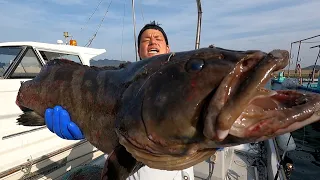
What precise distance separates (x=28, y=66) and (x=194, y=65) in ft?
19.1

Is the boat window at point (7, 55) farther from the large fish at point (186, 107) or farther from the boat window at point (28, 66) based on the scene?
the large fish at point (186, 107)

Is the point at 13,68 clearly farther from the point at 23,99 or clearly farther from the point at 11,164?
the point at 23,99

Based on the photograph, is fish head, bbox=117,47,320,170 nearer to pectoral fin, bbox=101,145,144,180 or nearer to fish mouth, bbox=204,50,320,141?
fish mouth, bbox=204,50,320,141

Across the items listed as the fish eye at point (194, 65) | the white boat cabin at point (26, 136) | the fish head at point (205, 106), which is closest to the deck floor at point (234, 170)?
the white boat cabin at point (26, 136)

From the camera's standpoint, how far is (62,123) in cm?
271

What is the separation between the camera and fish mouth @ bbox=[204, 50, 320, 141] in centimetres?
131

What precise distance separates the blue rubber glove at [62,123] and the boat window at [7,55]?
398cm

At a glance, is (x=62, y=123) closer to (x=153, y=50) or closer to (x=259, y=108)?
(x=153, y=50)

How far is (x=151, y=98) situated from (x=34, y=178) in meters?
4.88

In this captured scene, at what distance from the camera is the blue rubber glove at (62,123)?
8.84 feet

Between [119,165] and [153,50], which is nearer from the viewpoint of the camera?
[119,165]

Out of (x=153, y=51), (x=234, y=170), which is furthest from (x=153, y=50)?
(x=234, y=170)

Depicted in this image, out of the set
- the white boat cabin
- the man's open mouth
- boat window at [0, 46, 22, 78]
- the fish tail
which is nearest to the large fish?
the fish tail

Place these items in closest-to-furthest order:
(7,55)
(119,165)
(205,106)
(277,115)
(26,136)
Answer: (277,115)
(205,106)
(119,165)
(26,136)
(7,55)
